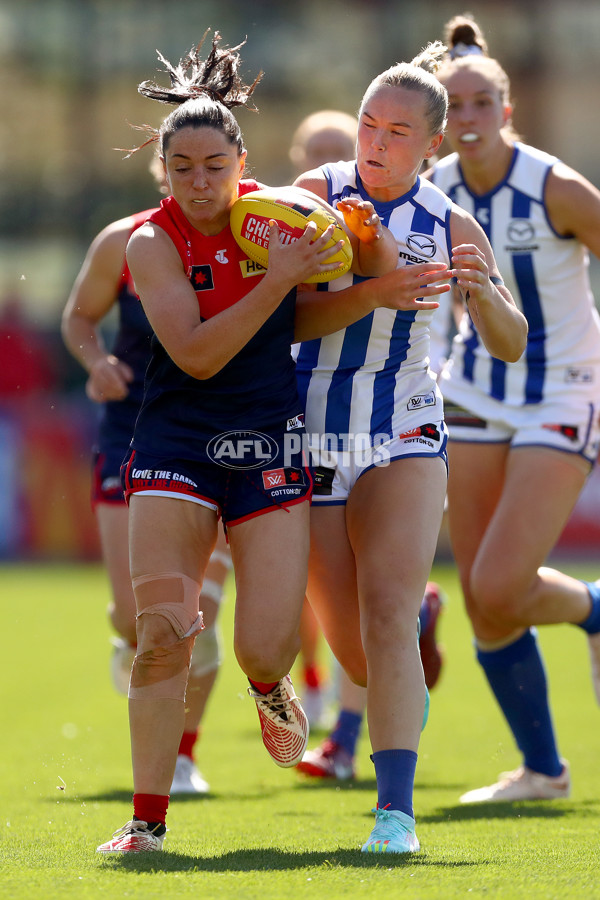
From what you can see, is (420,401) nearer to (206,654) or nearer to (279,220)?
(279,220)

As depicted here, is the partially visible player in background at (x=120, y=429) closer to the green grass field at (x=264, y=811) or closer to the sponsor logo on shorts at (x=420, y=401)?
the green grass field at (x=264, y=811)

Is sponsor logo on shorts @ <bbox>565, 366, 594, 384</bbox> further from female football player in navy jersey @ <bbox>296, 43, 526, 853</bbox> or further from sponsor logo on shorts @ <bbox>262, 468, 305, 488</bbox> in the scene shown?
sponsor logo on shorts @ <bbox>262, 468, 305, 488</bbox>

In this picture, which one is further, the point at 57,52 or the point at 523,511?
the point at 57,52

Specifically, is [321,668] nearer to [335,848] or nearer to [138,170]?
[335,848]

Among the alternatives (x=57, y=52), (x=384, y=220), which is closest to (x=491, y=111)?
(x=384, y=220)

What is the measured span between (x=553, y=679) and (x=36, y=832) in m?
4.76

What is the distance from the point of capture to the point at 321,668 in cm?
716

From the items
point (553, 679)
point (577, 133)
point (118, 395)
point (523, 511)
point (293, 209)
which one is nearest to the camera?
point (293, 209)

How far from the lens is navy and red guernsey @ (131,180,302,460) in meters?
3.72

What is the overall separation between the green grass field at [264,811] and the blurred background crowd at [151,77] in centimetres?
1178

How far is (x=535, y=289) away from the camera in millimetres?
4969

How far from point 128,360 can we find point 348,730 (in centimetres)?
177

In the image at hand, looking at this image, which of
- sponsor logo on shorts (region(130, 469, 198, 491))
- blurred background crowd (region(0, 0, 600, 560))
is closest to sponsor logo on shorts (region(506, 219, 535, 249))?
sponsor logo on shorts (region(130, 469, 198, 491))

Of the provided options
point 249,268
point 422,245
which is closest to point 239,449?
point 249,268
